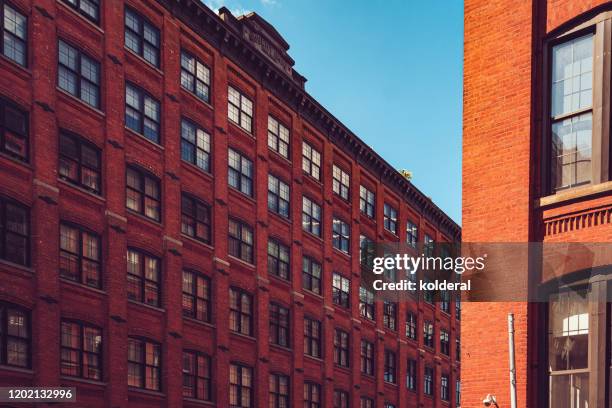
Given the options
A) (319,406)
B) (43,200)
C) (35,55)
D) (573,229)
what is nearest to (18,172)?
(43,200)

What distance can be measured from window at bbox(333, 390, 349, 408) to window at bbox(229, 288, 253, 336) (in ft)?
28.0

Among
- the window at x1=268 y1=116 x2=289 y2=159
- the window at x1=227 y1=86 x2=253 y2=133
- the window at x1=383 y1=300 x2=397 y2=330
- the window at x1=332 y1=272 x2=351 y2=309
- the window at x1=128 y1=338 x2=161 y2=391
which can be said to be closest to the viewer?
the window at x1=128 y1=338 x2=161 y2=391

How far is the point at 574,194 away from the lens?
506 inches

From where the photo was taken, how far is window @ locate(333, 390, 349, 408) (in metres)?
43.5

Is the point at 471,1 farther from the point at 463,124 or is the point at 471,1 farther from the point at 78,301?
the point at 78,301

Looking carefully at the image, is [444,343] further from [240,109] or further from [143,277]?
[143,277]

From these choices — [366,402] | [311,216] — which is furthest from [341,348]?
[311,216]

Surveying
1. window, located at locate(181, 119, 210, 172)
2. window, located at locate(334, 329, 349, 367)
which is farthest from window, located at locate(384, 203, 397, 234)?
window, located at locate(181, 119, 210, 172)

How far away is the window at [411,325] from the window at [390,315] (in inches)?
82.0

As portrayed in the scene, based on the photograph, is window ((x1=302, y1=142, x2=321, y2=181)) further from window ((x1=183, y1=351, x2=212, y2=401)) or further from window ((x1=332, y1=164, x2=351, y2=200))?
window ((x1=183, y1=351, x2=212, y2=401))

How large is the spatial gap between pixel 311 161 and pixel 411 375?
54.5 feet

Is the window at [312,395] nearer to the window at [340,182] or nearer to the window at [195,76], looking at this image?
the window at [340,182]

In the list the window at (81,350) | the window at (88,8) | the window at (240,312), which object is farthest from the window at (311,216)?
the window at (81,350)

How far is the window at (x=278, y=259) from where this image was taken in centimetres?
3928
